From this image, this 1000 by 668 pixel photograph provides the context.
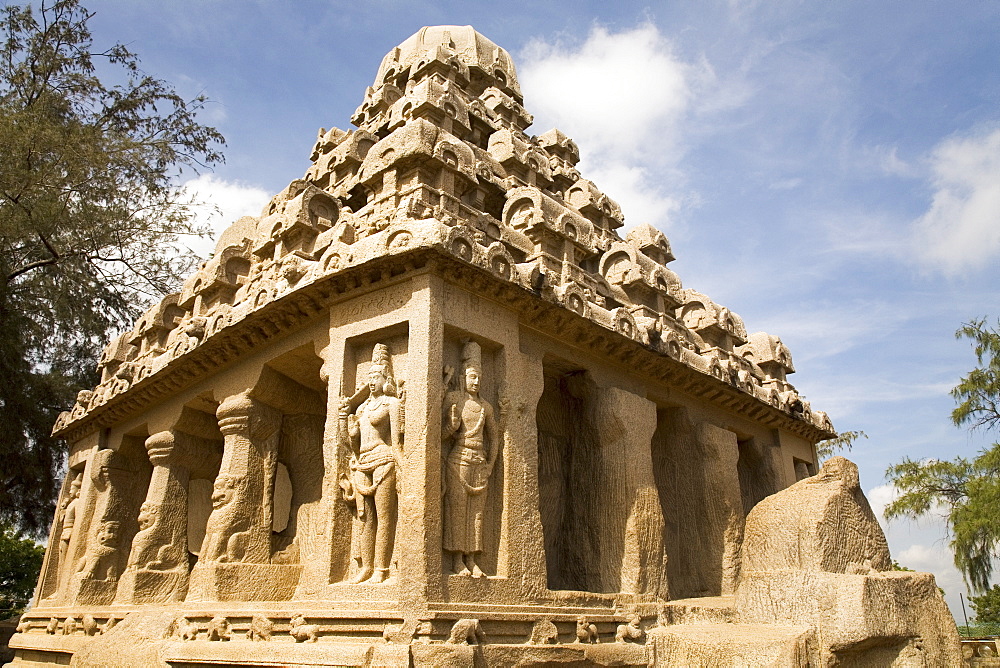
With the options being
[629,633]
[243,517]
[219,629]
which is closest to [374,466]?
[219,629]

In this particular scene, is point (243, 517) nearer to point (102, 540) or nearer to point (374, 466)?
point (374, 466)

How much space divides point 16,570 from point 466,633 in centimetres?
3502

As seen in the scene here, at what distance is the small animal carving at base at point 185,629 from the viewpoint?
23.6ft

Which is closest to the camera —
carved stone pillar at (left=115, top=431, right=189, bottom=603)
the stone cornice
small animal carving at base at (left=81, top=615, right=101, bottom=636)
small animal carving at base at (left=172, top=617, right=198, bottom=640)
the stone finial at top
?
the stone cornice

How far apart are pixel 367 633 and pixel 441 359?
228 centimetres

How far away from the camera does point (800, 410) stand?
12.1m

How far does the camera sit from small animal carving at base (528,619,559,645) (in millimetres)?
6457

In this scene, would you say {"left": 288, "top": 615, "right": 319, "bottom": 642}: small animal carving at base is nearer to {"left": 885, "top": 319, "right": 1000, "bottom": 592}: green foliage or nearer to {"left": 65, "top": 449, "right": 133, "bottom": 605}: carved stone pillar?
{"left": 65, "top": 449, "right": 133, "bottom": 605}: carved stone pillar

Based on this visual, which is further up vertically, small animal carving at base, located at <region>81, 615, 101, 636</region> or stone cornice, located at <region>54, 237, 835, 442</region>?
stone cornice, located at <region>54, 237, 835, 442</region>

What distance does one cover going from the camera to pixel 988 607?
3309 cm

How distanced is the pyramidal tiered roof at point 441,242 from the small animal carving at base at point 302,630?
9.60ft

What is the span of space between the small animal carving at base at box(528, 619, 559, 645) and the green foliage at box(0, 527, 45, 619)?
3367cm

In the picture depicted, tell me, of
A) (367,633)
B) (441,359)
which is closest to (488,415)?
(441,359)

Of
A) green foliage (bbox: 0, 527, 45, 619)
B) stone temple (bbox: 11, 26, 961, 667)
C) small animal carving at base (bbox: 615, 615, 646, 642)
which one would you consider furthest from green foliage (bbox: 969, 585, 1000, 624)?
green foliage (bbox: 0, 527, 45, 619)
